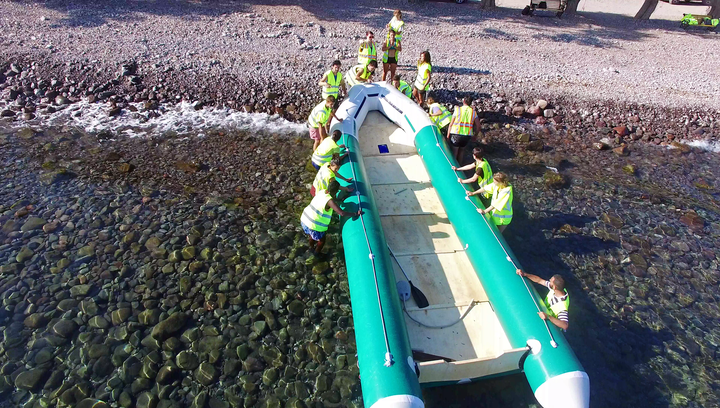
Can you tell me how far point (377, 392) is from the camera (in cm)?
416

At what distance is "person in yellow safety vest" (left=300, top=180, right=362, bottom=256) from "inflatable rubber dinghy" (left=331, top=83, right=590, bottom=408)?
289 mm

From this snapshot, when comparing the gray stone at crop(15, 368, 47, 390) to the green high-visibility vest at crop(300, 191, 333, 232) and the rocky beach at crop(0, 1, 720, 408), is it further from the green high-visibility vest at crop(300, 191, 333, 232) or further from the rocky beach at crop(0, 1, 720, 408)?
the green high-visibility vest at crop(300, 191, 333, 232)

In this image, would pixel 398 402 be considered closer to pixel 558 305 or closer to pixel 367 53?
pixel 558 305

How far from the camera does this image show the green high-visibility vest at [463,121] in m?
8.04

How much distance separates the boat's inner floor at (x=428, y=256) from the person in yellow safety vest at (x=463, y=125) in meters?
0.79

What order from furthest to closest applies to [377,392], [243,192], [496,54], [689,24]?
1. [689,24]
2. [496,54]
3. [243,192]
4. [377,392]

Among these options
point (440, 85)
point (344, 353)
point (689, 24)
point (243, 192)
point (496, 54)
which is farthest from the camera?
point (689, 24)

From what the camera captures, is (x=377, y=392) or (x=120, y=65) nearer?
(x=377, y=392)

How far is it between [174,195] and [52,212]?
5.90ft

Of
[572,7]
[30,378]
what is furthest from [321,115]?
[572,7]

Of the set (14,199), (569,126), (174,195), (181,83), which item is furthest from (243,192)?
(569,126)

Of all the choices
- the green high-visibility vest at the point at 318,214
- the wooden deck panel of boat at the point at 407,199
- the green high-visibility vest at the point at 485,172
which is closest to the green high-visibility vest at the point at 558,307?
the green high-visibility vest at the point at 485,172

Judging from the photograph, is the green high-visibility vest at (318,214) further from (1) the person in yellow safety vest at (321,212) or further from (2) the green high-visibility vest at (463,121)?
(2) the green high-visibility vest at (463,121)

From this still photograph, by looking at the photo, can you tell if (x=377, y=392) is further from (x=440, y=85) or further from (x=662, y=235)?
(x=440, y=85)
